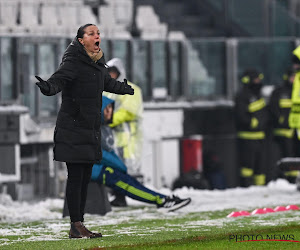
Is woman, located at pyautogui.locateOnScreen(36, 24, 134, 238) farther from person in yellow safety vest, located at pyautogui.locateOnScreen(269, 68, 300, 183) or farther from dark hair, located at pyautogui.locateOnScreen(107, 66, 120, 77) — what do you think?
person in yellow safety vest, located at pyautogui.locateOnScreen(269, 68, 300, 183)

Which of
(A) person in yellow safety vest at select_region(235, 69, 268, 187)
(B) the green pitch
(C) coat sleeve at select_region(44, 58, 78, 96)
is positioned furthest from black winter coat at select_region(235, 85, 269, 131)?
(C) coat sleeve at select_region(44, 58, 78, 96)

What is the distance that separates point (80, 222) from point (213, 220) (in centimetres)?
225

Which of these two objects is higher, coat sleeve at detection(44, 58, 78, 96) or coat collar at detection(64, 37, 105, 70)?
coat collar at detection(64, 37, 105, 70)

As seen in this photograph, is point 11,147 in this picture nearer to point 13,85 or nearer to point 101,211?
point 13,85

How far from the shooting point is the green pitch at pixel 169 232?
909 cm

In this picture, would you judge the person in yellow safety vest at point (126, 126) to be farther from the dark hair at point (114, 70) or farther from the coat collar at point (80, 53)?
the coat collar at point (80, 53)

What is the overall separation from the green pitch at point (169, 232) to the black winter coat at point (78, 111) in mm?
722

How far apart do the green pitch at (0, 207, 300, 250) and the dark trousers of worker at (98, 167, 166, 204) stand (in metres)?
0.21

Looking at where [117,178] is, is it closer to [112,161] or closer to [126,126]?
[112,161]

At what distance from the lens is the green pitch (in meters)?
9.09

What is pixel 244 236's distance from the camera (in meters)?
A: 9.62

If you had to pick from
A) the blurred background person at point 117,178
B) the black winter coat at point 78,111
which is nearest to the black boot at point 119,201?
the blurred background person at point 117,178

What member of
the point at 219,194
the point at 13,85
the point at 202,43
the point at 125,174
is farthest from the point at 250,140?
the point at 125,174

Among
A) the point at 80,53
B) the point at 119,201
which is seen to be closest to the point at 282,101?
the point at 119,201
